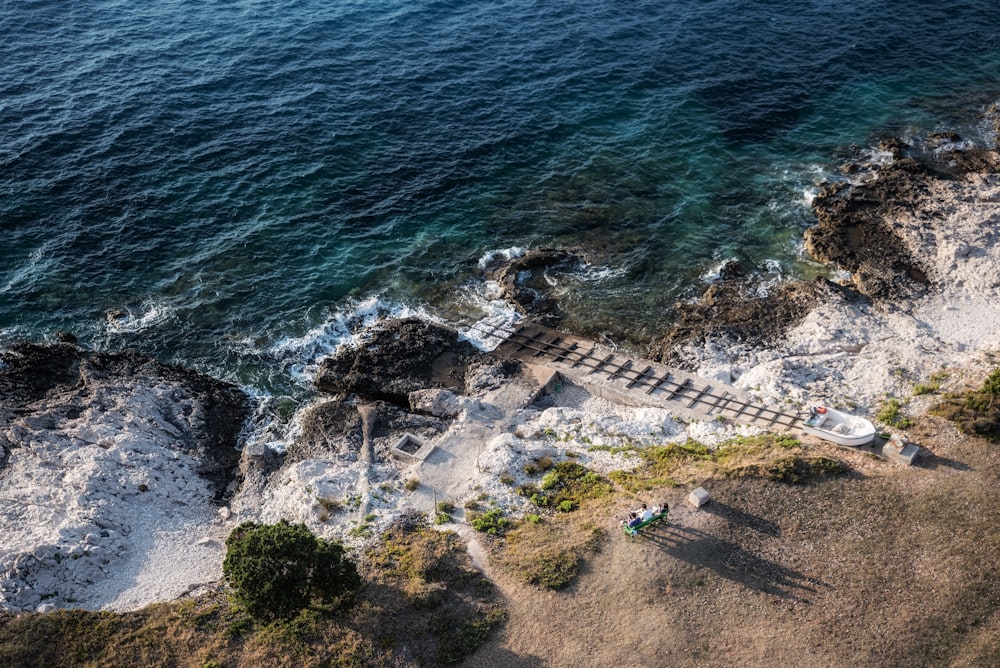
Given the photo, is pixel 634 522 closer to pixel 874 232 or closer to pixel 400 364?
pixel 400 364

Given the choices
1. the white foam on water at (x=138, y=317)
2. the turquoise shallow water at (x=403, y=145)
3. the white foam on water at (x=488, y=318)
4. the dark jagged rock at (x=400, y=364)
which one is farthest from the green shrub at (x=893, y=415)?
the white foam on water at (x=138, y=317)

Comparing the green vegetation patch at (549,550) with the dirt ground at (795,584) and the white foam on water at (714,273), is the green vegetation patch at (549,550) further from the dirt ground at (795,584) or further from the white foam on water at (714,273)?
the white foam on water at (714,273)

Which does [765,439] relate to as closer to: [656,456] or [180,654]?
[656,456]

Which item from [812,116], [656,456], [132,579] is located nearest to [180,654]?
[132,579]

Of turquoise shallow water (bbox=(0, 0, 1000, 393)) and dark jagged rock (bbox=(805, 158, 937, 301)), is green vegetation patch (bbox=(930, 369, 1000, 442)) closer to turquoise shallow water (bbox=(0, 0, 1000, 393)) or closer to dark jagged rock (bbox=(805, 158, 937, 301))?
dark jagged rock (bbox=(805, 158, 937, 301))

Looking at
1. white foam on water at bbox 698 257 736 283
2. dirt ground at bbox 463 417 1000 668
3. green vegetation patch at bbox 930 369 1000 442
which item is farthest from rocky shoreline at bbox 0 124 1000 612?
dirt ground at bbox 463 417 1000 668

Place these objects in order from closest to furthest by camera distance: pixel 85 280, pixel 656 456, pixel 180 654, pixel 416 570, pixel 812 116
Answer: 1. pixel 180 654
2. pixel 416 570
3. pixel 656 456
4. pixel 85 280
5. pixel 812 116

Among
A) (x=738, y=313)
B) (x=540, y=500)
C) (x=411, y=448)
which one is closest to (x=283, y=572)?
(x=411, y=448)
